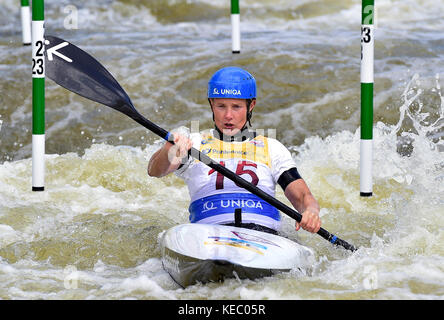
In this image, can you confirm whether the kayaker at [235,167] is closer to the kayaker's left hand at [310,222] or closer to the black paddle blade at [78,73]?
the kayaker's left hand at [310,222]

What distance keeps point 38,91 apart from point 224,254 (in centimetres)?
204

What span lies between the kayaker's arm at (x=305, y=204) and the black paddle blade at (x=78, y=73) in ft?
2.99

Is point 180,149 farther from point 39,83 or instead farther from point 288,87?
point 288,87

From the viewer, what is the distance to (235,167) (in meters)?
3.51

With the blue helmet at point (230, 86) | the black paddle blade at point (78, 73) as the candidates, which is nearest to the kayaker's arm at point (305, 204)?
the blue helmet at point (230, 86)

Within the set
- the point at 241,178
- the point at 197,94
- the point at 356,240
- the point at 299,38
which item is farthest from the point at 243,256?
the point at 299,38

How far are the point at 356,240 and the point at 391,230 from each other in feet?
0.63

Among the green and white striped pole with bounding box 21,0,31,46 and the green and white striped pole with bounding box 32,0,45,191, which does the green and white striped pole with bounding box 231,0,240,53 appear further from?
the green and white striped pole with bounding box 32,0,45,191

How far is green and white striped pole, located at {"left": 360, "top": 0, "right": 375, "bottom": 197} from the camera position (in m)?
4.48

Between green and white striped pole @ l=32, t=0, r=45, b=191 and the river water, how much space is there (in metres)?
0.22

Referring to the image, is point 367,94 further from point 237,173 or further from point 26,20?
point 26,20

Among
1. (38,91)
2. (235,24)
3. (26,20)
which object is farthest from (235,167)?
(26,20)

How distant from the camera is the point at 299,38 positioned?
353 inches

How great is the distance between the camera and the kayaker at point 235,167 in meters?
3.46
